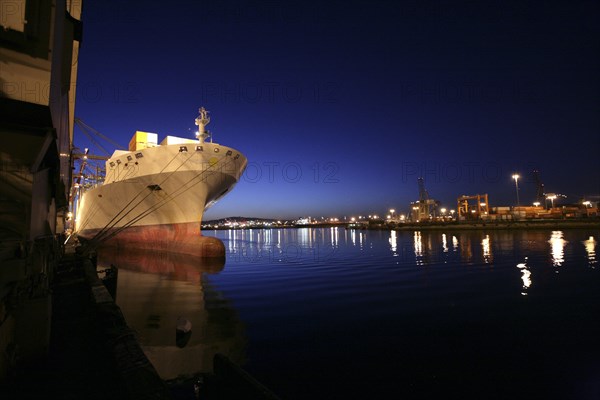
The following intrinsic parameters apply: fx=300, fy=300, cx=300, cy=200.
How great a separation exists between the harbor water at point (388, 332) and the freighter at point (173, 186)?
8.42 meters

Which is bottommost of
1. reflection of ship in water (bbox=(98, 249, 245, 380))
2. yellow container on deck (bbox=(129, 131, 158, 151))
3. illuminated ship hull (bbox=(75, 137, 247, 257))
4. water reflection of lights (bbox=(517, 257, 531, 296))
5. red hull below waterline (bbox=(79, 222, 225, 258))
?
water reflection of lights (bbox=(517, 257, 531, 296))

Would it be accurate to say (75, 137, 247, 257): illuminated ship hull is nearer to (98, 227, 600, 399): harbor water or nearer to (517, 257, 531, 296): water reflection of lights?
(98, 227, 600, 399): harbor water

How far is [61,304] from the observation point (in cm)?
957

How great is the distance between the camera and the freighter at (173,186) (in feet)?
77.4

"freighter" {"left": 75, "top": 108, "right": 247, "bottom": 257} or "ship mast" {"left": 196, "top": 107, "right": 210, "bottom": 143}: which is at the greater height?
"ship mast" {"left": 196, "top": 107, "right": 210, "bottom": 143}

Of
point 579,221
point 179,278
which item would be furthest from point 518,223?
point 179,278

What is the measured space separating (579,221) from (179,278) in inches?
3583

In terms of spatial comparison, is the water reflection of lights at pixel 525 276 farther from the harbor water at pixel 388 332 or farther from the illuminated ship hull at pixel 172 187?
the illuminated ship hull at pixel 172 187

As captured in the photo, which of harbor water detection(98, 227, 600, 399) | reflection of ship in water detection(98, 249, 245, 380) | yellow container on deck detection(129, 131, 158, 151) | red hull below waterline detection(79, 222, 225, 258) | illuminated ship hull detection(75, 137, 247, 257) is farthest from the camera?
yellow container on deck detection(129, 131, 158, 151)

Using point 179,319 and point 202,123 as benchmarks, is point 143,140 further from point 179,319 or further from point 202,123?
point 179,319

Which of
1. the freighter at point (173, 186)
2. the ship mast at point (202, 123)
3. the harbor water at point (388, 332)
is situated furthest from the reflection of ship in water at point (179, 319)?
the ship mast at point (202, 123)

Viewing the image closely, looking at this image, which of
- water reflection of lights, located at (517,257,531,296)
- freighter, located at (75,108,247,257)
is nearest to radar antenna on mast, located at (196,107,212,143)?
freighter, located at (75,108,247,257)

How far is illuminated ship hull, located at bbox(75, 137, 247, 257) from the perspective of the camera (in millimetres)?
23578

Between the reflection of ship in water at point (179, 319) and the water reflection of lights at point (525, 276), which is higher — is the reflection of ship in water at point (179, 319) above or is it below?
above
